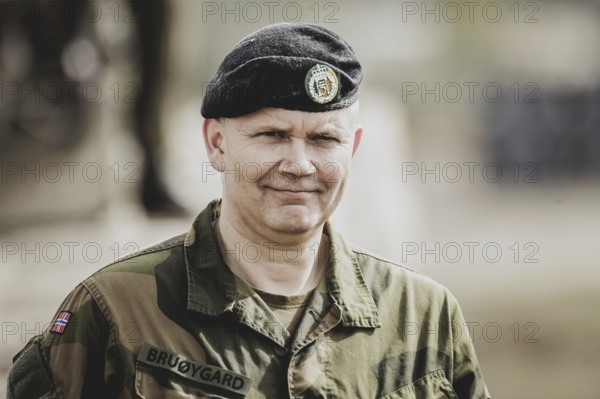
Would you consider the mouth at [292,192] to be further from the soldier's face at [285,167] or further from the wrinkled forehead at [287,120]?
the wrinkled forehead at [287,120]

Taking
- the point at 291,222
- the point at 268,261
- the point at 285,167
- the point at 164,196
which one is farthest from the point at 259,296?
the point at 164,196

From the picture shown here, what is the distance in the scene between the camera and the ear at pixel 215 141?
8.45 feet

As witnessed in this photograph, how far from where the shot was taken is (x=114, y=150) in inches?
309

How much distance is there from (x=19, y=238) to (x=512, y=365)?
356 cm

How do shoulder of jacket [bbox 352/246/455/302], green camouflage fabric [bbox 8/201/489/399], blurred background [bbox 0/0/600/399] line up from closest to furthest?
green camouflage fabric [bbox 8/201/489/399], shoulder of jacket [bbox 352/246/455/302], blurred background [bbox 0/0/600/399]

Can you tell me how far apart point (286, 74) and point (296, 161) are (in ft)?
0.70

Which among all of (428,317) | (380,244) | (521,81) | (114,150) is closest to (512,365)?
(380,244)

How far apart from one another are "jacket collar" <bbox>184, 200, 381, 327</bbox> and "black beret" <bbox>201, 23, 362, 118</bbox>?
32 centimetres

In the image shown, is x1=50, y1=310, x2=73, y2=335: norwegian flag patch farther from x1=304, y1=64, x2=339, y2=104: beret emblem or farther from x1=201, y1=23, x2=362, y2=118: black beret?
x1=304, y1=64, x2=339, y2=104: beret emblem

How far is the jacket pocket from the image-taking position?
8.41ft

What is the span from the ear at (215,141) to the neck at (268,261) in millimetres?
150

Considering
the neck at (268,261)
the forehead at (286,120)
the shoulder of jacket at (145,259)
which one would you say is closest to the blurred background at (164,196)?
the shoulder of jacket at (145,259)

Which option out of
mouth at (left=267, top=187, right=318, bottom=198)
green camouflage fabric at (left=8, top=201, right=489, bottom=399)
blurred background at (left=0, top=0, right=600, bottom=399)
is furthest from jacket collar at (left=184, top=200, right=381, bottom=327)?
blurred background at (left=0, top=0, right=600, bottom=399)

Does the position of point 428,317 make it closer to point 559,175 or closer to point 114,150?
point 114,150
